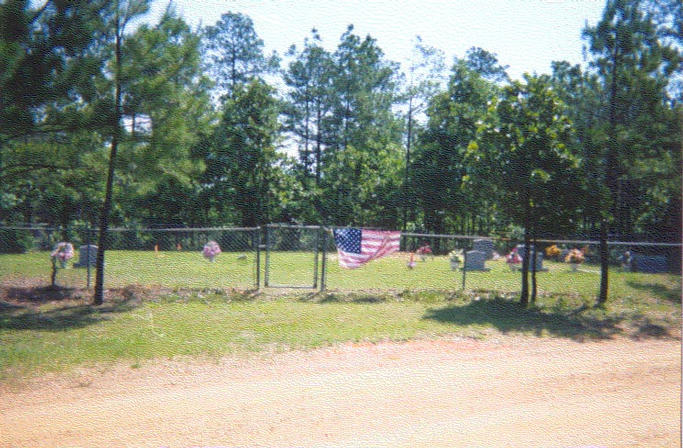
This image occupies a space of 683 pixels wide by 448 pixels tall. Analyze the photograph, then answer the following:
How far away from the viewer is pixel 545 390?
5527mm

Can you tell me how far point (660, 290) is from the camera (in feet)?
42.3

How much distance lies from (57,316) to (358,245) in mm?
6761

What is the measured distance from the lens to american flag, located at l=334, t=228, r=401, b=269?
464 inches

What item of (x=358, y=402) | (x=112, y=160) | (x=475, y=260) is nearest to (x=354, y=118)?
(x=475, y=260)

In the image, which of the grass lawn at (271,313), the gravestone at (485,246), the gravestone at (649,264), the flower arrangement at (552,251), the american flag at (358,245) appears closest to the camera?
the grass lawn at (271,313)

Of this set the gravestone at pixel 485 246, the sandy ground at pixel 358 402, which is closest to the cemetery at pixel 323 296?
the sandy ground at pixel 358 402

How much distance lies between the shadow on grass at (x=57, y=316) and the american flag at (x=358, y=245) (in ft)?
16.5

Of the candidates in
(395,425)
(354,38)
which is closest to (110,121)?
(395,425)

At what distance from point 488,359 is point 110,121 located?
811 cm

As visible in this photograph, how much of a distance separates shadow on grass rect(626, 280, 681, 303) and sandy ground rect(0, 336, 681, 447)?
21.0 feet

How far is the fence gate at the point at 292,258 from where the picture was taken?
11.7 m

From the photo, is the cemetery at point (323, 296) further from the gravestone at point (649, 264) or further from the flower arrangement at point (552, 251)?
the flower arrangement at point (552, 251)

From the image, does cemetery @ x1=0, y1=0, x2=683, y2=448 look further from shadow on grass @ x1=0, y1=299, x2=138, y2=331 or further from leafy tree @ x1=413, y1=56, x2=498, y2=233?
leafy tree @ x1=413, y1=56, x2=498, y2=233

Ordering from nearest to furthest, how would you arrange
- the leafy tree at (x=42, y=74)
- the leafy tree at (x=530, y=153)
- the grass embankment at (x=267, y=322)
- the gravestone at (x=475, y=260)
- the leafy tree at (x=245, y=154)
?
the grass embankment at (x=267, y=322) < the leafy tree at (x=42, y=74) < the leafy tree at (x=530, y=153) < the gravestone at (x=475, y=260) < the leafy tree at (x=245, y=154)
